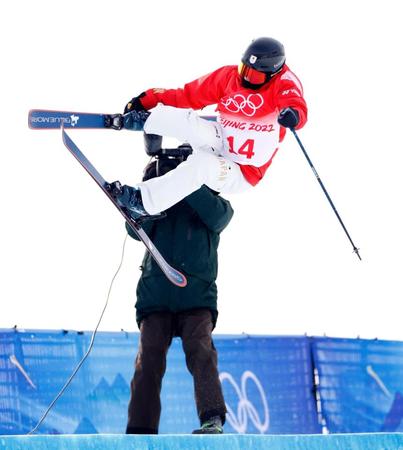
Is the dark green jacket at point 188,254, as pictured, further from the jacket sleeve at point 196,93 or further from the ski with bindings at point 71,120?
the ski with bindings at point 71,120

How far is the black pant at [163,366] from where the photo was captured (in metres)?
4.26

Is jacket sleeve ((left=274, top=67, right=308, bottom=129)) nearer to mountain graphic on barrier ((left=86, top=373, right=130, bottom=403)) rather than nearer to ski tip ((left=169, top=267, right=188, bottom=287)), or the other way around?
ski tip ((left=169, top=267, right=188, bottom=287))

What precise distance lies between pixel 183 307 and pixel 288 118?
2.97ft

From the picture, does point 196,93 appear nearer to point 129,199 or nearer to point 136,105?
point 136,105


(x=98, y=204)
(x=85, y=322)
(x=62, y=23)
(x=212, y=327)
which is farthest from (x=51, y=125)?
(x=62, y=23)

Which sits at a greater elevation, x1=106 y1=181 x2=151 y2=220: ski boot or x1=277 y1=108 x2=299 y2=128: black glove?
x1=277 y1=108 x2=299 y2=128: black glove

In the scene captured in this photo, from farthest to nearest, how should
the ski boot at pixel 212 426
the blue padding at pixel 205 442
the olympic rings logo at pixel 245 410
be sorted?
the olympic rings logo at pixel 245 410 < the ski boot at pixel 212 426 < the blue padding at pixel 205 442

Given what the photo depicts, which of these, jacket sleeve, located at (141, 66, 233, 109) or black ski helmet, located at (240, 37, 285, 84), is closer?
black ski helmet, located at (240, 37, 285, 84)

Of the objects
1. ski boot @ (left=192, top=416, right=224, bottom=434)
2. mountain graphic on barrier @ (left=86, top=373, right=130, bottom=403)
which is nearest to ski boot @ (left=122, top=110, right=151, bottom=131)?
ski boot @ (left=192, top=416, right=224, bottom=434)

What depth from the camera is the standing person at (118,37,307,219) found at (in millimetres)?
4398

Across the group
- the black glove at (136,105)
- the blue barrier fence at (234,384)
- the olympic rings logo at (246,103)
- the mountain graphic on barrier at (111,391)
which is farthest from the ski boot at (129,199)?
the mountain graphic on barrier at (111,391)

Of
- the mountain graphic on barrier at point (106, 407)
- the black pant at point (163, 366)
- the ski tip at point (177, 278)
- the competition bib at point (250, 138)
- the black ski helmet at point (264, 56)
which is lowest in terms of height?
the black pant at point (163, 366)

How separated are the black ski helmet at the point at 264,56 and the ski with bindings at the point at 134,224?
30.4 inches

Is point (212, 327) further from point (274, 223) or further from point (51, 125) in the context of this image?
point (274, 223)
